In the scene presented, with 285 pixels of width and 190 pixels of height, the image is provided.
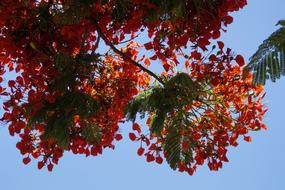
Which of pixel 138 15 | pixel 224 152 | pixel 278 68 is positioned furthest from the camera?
pixel 224 152

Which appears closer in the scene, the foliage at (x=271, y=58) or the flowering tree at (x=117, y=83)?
the foliage at (x=271, y=58)

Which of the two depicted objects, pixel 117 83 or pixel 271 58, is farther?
pixel 117 83

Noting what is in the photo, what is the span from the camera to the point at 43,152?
5.06 metres

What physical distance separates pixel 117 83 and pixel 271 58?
150 inches

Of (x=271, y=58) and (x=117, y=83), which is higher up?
(x=117, y=83)

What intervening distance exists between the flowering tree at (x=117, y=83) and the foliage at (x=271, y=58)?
2.40m

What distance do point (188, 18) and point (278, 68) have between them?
2817 mm

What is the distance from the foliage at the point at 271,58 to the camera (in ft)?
3.87

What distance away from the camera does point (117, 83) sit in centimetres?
498

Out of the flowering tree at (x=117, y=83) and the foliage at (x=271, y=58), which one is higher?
the flowering tree at (x=117, y=83)

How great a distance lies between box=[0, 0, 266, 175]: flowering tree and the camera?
3.93m

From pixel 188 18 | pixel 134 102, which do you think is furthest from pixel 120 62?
pixel 188 18

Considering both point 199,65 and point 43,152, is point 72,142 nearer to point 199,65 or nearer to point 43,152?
point 43,152

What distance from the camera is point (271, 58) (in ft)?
4.02
